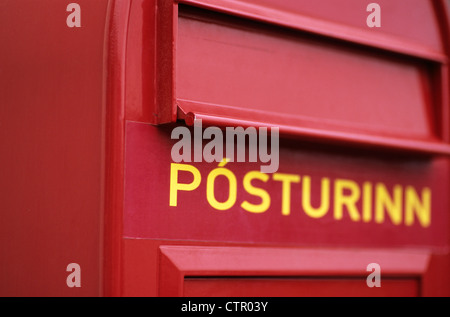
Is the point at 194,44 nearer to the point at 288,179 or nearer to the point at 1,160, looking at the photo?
the point at 288,179

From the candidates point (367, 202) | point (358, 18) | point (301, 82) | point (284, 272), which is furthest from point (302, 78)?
point (284, 272)

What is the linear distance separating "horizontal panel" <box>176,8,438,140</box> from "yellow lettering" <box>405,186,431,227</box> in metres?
0.17

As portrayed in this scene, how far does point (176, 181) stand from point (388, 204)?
733 millimetres

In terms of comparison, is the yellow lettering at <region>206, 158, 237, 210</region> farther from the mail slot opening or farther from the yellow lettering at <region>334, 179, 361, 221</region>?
the yellow lettering at <region>334, 179, 361, 221</region>

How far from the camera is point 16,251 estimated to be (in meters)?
1.75

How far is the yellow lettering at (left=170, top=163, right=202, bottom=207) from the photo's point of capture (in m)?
1.71

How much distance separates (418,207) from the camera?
220 centimetres

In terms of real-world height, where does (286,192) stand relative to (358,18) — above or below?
below

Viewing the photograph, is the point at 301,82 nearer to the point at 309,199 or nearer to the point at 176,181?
the point at 309,199

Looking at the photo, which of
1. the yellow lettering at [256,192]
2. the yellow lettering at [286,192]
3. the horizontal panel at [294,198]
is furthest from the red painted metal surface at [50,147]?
the yellow lettering at [286,192]

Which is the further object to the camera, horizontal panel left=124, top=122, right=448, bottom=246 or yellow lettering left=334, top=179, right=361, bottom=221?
yellow lettering left=334, top=179, right=361, bottom=221

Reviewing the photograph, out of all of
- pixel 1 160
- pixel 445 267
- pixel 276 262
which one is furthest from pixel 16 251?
pixel 445 267

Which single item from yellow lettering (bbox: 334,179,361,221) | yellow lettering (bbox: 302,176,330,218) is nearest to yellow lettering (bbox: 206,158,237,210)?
yellow lettering (bbox: 302,176,330,218)
